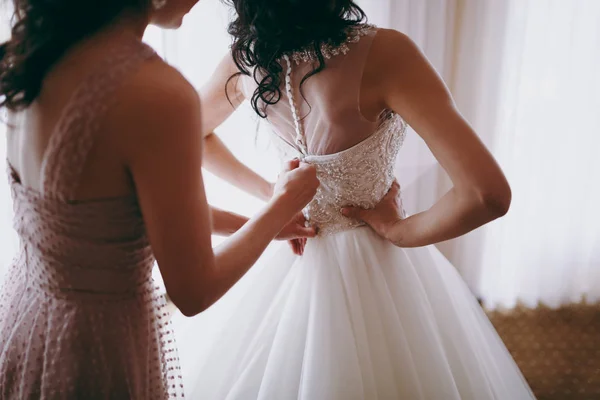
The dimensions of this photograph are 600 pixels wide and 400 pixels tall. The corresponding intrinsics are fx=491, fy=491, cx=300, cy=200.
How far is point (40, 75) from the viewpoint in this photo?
2.06 feet

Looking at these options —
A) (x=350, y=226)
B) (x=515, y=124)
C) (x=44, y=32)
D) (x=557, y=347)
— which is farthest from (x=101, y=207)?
(x=557, y=347)

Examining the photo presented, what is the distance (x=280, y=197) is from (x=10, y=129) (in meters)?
0.41

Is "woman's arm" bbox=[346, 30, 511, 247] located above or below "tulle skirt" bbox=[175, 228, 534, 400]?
above

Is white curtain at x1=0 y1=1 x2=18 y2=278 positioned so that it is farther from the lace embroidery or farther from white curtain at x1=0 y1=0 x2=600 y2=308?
the lace embroidery

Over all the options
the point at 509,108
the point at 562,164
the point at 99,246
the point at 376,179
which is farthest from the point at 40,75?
the point at 562,164

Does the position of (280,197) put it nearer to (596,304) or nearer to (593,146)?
(593,146)

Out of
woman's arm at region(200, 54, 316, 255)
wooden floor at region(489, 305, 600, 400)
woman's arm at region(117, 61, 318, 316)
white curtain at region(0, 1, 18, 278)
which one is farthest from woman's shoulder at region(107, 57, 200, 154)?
Answer: wooden floor at region(489, 305, 600, 400)

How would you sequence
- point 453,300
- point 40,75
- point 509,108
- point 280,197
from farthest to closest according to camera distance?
point 509,108
point 453,300
point 280,197
point 40,75

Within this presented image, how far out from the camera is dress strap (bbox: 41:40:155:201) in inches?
23.4

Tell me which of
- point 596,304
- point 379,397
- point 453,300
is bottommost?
point 596,304

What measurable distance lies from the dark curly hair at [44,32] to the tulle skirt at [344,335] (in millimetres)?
607

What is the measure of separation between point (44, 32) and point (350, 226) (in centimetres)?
66

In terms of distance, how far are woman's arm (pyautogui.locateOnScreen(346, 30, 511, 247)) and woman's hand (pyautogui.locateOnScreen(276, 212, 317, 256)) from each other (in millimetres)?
311

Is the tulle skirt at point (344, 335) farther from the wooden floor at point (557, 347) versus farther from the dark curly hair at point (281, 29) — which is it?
the wooden floor at point (557, 347)
